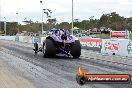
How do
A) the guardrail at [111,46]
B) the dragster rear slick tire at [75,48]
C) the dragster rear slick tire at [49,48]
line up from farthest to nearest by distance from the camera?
the guardrail at [111,46] < the dragster rear slick tire at [75,48] < the dragster rear slick tire at [49,48]

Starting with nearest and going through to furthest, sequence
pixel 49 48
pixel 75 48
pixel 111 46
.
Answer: pixel 49 48, pixel 75 48, pixel 111 46

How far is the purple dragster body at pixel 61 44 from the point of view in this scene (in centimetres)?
2019

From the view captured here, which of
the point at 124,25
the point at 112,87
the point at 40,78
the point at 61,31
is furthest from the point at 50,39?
the point at 124,25

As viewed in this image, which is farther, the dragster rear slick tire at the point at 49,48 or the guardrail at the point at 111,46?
the guardrail at the point at 111,46

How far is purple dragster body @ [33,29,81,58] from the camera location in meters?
20.2

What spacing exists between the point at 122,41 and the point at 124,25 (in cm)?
7277

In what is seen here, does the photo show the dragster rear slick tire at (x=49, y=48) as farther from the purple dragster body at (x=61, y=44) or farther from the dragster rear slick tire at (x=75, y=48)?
the dragster rear slick tire at (x=75, y=48)

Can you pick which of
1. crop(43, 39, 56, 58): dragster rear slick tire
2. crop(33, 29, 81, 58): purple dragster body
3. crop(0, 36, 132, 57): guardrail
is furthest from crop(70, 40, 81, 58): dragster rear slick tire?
crop(0, 36, 132, 57): guardrail

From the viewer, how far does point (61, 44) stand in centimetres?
2042

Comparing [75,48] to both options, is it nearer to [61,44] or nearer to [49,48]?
[61,44]

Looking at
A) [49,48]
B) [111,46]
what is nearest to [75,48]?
[49,48]

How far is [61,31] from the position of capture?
20438mm

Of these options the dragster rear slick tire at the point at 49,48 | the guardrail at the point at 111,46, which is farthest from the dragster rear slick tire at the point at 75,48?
the guardrail at the point at 111,46

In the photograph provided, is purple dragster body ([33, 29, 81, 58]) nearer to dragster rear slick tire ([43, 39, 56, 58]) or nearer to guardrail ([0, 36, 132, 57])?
dragster rear slick tire ([43, 39, 56, 58])
